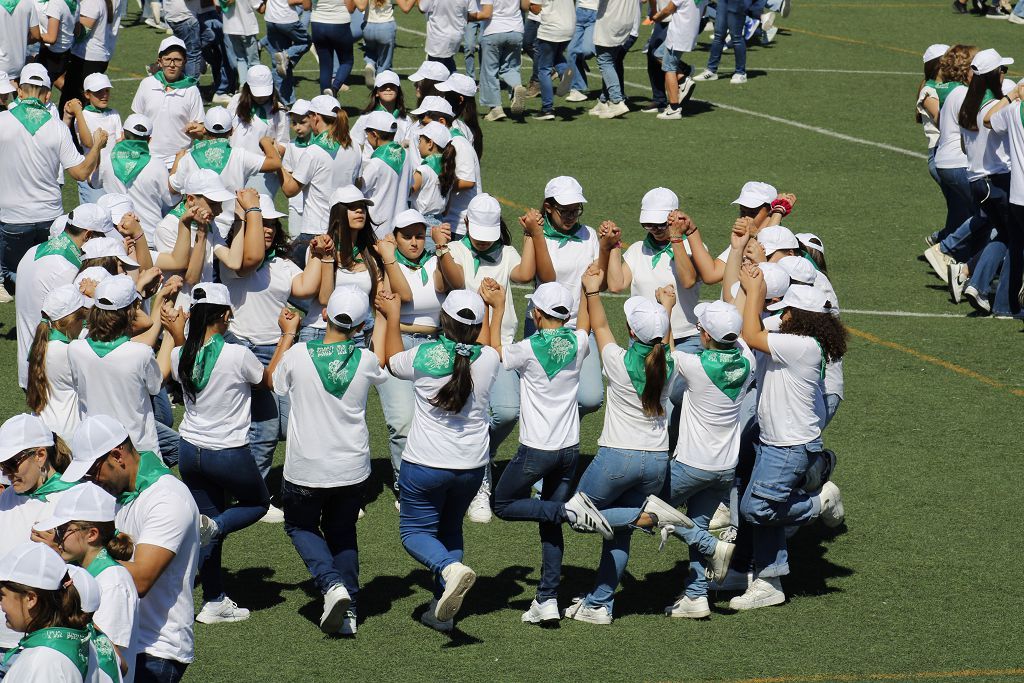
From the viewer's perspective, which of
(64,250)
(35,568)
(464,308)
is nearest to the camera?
(35,568)

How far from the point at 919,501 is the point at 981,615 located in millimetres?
1646

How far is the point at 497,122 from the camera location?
64.6ft

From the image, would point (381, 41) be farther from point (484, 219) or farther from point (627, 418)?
point (627, 418)

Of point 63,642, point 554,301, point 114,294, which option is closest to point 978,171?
point 554,301

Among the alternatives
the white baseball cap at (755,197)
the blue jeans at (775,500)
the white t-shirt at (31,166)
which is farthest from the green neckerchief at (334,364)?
the white t-shirt at (31,166)

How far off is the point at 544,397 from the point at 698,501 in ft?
3.72

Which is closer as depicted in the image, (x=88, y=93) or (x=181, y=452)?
(x=181, y=452)

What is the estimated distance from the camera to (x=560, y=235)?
360 inches

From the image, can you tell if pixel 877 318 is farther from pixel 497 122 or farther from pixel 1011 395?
pixel 497 122

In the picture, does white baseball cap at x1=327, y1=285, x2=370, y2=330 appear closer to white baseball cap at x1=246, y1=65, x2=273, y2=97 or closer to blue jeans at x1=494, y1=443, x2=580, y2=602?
blue jeans at x1=494, y1=443, x2=580, y2=602

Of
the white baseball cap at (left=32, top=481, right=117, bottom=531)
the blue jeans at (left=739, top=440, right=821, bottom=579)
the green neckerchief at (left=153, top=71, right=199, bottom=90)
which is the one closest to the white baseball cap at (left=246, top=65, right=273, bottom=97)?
the green neckerchief at (left=153, top=71, right=199, bottom=90)

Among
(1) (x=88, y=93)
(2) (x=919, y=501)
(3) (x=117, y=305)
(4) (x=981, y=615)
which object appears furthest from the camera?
(1) (x=88, y=93)

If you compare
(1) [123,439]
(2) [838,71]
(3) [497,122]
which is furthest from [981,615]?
(2) [838,71]

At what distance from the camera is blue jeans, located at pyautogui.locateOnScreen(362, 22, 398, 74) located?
1880 cm
